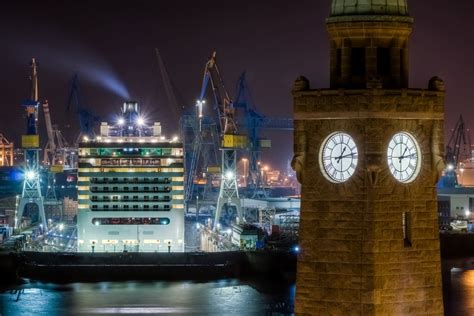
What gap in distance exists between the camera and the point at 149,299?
73.8 metres

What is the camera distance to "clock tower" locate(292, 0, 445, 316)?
14.2m

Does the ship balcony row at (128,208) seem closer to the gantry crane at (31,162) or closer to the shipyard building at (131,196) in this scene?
the shipyard building at (131,196)

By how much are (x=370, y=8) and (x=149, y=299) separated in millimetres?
60690

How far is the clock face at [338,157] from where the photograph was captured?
14.4 m

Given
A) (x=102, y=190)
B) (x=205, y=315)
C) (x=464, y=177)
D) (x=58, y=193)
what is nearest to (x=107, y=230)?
(x=102, y=190)

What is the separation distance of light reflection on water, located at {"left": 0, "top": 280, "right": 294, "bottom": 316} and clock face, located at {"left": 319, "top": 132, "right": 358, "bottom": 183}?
4953 cm

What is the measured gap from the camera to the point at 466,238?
354 ft

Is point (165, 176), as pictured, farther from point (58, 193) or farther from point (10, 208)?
point (58, 193)

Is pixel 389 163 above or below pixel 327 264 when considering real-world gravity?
above

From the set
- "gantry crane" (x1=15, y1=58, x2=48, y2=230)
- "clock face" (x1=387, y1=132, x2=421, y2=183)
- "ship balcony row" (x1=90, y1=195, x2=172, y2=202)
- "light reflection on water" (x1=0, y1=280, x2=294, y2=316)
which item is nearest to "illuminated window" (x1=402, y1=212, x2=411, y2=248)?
"clock face" (x1=387, y1=132, x2=421, y2=183)

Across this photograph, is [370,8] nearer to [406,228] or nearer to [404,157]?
[404,157]

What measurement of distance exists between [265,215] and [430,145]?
340 ft

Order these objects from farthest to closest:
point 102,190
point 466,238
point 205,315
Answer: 1. point 466,238
2. point 102,190
3. point 205,315

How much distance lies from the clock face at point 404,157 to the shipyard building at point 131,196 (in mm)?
74493
